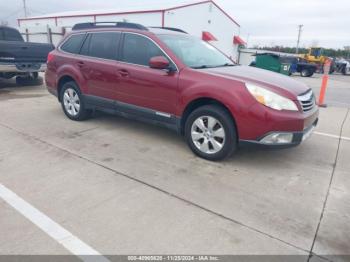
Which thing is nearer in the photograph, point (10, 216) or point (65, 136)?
point (10, 216)

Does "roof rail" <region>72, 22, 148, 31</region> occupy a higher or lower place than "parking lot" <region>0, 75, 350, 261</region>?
higher

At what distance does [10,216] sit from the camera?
2900mm

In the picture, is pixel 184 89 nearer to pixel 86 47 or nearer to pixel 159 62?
pixel 159 62

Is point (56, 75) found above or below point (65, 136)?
above

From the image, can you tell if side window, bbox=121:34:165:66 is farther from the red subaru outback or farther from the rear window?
the rear window

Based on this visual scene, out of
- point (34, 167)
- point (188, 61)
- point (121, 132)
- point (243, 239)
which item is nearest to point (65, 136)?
point (121, 132)

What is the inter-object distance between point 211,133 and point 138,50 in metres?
1.82

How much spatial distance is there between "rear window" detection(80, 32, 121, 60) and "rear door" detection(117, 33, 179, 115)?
0.21 meters

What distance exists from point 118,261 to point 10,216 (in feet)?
4.06

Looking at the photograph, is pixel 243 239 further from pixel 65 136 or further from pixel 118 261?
pixel 65 136

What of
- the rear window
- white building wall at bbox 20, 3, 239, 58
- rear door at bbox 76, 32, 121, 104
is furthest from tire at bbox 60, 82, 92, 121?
white building wall at bbox 20, 3, 239, 58

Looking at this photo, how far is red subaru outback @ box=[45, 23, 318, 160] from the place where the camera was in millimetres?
3844

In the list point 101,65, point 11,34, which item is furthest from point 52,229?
point 11,34

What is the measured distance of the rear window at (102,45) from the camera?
205 inches
